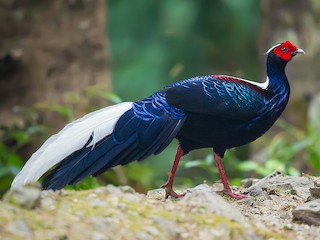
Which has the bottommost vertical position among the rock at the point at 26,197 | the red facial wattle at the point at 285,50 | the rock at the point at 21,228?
the rock at the point at 21,228

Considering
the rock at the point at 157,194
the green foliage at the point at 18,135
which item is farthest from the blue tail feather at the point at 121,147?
the green foliage at the point at 18,135

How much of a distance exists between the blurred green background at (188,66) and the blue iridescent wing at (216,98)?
158cm

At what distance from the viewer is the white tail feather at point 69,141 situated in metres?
4.05

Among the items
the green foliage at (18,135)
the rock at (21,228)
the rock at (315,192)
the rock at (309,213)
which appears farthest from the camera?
the green foliage at (18,135)

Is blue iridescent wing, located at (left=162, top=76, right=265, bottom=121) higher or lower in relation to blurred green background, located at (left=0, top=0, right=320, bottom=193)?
higher

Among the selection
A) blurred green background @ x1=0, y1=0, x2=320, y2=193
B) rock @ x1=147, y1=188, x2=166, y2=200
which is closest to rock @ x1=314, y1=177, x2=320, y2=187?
rock @ x1=147, y1=188, x2=166, y2=200

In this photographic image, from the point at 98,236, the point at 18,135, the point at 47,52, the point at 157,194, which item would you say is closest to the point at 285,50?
the point at 157,194

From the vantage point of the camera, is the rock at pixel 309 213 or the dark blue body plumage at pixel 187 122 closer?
the rock at pixel 309 213

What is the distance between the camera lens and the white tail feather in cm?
405

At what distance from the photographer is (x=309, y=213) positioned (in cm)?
396

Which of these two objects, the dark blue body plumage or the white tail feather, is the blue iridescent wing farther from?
the white tail feather

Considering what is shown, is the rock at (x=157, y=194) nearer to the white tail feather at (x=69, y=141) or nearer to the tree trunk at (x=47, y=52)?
the white tail feather at (x=69, y=141)

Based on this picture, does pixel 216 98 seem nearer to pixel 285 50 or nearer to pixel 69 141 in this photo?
pixel 285 50

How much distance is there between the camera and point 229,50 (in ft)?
50.2
